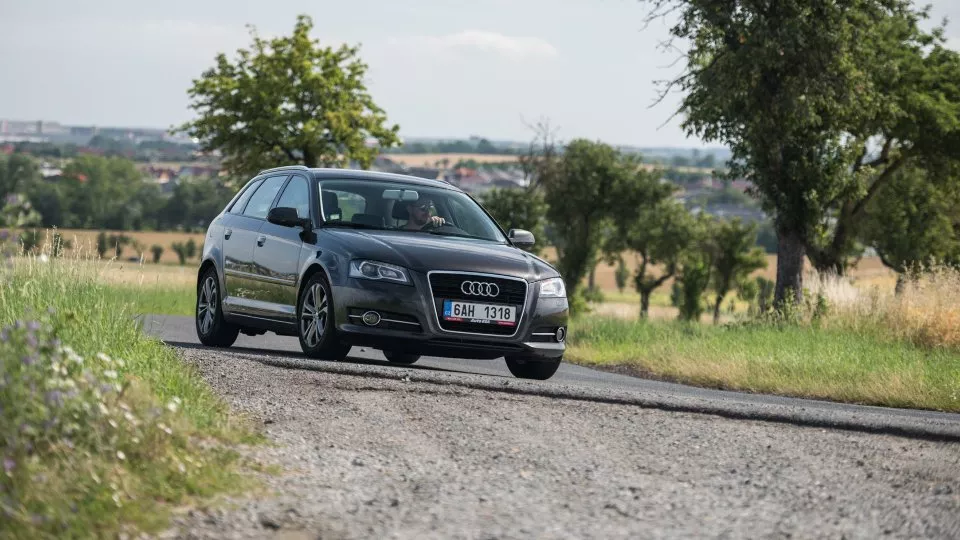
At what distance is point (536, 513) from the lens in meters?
6.79

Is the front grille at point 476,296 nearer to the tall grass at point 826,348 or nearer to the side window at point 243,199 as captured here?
the side window at point 243,199

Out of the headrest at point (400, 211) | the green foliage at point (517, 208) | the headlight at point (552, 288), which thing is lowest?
the green foliage at point (517, 208)

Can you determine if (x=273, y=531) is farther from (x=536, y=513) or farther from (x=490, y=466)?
(x=490, y=466)

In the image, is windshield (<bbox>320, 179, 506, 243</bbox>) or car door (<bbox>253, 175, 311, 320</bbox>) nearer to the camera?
car door (<bbox>253, 175, 311, 320</bbox>)

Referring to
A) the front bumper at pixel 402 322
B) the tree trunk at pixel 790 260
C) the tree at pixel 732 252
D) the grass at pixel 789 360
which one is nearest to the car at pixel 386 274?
the front bumper at pixel 402 322

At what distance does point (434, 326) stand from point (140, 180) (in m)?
139

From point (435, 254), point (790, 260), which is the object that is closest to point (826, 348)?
point (435, 254)

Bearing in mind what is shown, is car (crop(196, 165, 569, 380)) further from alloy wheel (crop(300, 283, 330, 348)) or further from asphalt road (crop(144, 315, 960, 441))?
asphalt road (crop(144, 315, 960, 441))

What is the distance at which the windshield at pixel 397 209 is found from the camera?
1381 centimetres

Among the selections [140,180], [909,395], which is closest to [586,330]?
[909,395]

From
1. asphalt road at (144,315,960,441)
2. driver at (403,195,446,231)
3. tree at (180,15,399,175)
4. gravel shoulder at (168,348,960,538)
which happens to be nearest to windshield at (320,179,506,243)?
driver at (403,195,446,231)

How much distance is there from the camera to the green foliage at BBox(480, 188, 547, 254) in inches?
3113

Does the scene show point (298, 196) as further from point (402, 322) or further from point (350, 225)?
point (402, 322)

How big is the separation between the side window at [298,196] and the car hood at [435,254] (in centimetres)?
67
